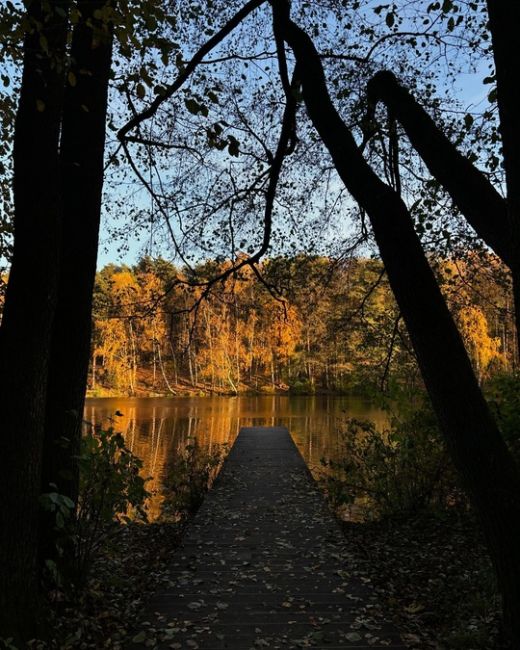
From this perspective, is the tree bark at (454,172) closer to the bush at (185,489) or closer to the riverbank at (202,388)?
the bush at (185,489)

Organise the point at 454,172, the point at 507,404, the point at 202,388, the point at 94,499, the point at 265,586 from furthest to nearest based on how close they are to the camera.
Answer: the point at 202,388
the point at 507,404
the point at 265,586
the point at 94,499
the point at 454,172

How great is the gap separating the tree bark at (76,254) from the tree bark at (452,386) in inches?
71.1

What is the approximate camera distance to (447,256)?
6258 mm

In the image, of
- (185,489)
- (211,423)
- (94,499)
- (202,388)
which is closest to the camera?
(94,499)

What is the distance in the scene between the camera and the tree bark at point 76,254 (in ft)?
10.8

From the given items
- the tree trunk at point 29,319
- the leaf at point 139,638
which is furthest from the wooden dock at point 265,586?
the tree trunk at point 29,319

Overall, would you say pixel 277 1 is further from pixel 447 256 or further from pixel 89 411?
pixel 89 411

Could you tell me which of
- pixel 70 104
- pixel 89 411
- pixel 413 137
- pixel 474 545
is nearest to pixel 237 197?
pixel 70 104

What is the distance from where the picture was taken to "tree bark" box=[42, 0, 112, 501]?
10.8 feet

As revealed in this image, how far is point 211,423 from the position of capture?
19297 mm

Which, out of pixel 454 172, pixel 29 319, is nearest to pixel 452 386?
pixel 454 172

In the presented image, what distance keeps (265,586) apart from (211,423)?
51.2ft

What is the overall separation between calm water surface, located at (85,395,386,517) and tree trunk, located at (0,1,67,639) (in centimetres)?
525

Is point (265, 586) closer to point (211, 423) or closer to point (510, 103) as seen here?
point (510, 103)
